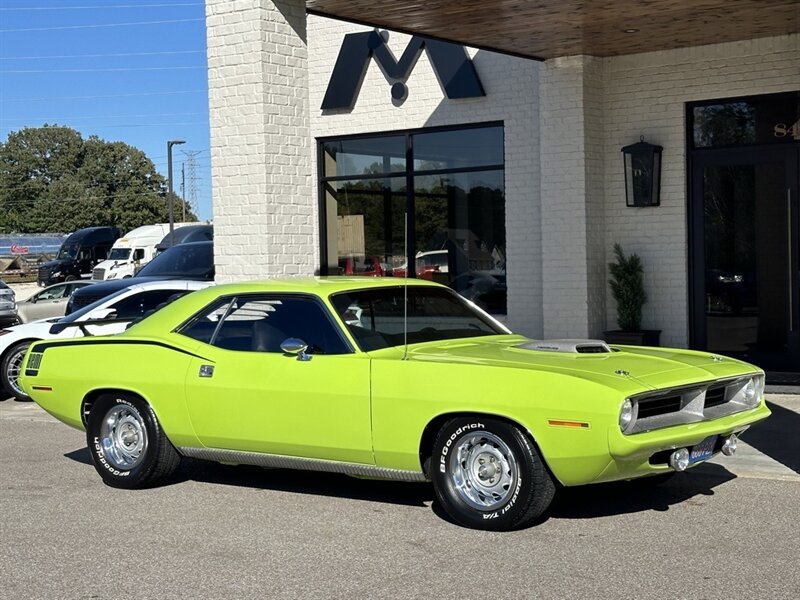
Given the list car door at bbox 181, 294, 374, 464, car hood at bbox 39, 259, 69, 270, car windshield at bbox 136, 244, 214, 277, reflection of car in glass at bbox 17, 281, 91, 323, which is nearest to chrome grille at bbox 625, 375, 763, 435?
car door at bbox 181, 294, 374, 464

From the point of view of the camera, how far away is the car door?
702 cm

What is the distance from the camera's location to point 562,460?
6.25 metres

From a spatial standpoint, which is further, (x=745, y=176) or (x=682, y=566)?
(x=745, y=176)

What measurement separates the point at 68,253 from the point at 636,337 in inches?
1514

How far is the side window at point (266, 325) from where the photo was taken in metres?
7.37

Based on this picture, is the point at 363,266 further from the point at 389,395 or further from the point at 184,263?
the point at 389,395

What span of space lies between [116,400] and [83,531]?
1485 mm

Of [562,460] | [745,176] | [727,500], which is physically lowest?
[727,500]

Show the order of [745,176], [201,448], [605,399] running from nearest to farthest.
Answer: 1. [605,399]
2. [201,448]
3. [745,176]

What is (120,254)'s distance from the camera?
4203 cm

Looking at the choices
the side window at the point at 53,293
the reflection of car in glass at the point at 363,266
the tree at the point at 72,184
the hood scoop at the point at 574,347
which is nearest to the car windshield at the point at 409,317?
the hood scoop at the point at 574,347

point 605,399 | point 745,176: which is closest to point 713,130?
point 745,176

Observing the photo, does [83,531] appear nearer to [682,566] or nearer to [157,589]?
[157,589]

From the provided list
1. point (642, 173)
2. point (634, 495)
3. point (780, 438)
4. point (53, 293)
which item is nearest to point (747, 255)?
point (642, 173)
